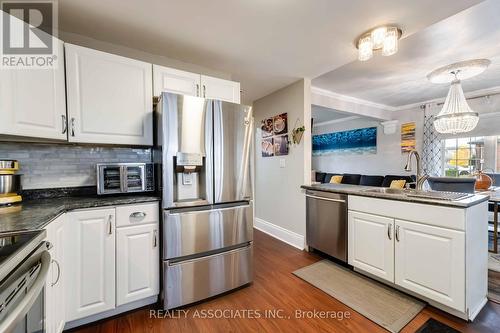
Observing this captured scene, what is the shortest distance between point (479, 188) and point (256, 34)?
3.69 metres

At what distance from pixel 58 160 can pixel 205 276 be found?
159 centimetres

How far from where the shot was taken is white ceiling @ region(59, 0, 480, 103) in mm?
1510

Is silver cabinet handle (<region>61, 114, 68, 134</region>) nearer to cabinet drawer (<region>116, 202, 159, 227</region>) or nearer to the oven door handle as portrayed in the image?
cabinet drawer (<region>116, 202, 159, 227</region>)

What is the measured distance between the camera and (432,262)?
1644 mm

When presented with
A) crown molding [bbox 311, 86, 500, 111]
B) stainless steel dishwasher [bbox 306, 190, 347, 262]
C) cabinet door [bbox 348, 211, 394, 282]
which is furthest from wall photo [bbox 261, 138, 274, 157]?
cabinet door [bbox 348, 211, 394, 282]

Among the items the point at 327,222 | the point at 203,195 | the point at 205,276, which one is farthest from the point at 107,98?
the point at 327,222

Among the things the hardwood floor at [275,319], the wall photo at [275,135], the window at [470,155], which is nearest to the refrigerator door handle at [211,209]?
the hardwood floor at [275,319]

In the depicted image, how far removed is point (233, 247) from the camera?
1967mm

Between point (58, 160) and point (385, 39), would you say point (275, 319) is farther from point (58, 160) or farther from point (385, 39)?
point (385, 39)

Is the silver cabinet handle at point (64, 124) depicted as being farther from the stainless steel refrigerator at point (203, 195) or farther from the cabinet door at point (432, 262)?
the cabinet door at point (432, 262)

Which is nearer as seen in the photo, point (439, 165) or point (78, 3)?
point (78, 3)

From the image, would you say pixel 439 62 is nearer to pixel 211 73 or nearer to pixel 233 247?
pixel 211 73

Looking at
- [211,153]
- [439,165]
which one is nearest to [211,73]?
[211,153]

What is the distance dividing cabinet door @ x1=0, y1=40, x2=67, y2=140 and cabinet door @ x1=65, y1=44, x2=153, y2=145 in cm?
6
